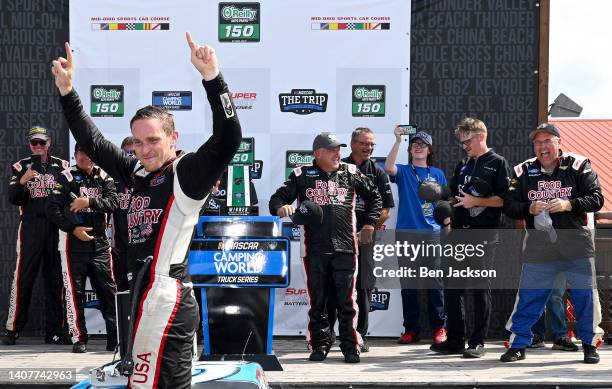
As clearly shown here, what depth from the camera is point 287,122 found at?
7.45 m

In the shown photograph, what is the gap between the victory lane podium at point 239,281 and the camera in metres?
5.69

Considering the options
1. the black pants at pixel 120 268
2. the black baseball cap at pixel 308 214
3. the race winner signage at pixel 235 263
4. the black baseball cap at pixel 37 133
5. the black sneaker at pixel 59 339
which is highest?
the black baseball cap at pixel 37 133

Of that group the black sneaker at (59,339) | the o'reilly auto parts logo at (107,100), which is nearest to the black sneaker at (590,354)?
the black sneaker at (59,339)

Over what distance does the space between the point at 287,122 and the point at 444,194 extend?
1737 millimetres

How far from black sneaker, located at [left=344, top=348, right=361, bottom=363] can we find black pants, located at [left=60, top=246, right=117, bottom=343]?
6.78ft

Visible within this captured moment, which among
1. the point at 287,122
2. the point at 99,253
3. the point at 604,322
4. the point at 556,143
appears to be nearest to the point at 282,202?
the point at 287,122

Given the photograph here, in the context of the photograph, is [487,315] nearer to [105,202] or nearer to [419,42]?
[419,42]

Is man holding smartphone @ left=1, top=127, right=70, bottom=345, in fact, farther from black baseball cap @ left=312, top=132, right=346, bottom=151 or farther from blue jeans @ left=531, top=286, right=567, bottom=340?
blue jeans @ left=531, top=286, right=567, bottom=340

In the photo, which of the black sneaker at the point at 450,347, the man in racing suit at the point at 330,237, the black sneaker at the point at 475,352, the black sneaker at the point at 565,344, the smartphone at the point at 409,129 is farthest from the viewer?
the smartphone at the point at 409,129

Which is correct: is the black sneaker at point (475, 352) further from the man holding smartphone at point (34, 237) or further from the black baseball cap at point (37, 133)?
the black baseball cap at point (37, 133)

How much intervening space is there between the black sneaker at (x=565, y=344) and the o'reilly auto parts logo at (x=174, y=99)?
397cm

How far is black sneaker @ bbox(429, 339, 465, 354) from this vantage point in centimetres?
661

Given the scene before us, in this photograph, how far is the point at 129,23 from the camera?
296 inches

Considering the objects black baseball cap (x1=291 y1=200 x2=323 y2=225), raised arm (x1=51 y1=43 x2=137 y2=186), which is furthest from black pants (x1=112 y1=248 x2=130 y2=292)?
raised arm (x1=51 y1=43 x2=137 y2=186)
